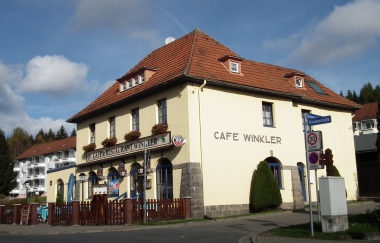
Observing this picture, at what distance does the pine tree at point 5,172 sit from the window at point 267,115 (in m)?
51.4

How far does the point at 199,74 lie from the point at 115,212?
7773 millimetres

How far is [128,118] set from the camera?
25891 millimetres

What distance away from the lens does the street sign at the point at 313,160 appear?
40.9ft

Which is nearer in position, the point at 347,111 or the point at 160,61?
the point at 160,61

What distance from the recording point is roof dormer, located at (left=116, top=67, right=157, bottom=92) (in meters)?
25.4

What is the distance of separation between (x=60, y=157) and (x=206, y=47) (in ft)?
221

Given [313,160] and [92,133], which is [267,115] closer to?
[92,133]

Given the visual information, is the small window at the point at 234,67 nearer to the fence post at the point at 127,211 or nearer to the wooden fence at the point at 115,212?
the wooden fence at the point at 115,212

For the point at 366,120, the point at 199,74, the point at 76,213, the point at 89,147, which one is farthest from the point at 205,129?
the point at 366,120

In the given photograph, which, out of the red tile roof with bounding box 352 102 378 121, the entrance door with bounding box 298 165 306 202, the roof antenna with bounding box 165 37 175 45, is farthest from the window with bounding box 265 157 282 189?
the red tile roof with bounding box 352 102 378 121

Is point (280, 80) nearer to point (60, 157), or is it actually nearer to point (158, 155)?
point (158, 155)

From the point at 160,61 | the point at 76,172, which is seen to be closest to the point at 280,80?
the point at 160,61

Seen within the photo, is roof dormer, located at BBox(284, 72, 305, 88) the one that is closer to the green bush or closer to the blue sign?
the green bush

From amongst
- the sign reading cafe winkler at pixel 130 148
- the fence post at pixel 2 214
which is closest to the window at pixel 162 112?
the sign reading cafe winkler at pixel 130 148
